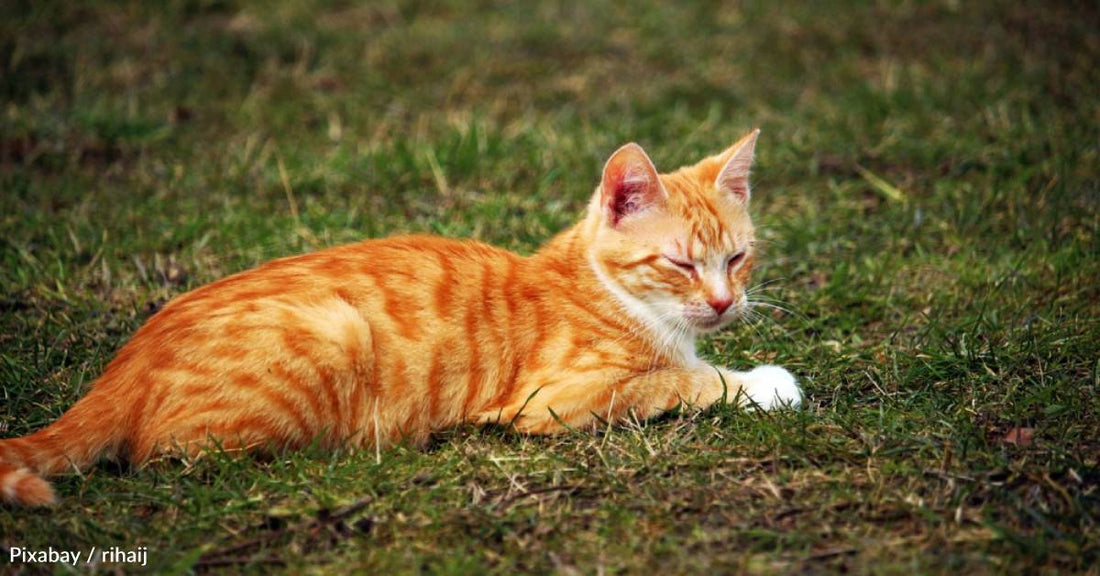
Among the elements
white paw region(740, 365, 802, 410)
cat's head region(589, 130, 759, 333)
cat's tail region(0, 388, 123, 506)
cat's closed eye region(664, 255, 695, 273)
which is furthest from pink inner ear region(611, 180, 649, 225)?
cat's tail region(0, 388, 123, 506)

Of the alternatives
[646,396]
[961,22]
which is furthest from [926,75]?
[646,396]

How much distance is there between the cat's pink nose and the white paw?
0.25 m

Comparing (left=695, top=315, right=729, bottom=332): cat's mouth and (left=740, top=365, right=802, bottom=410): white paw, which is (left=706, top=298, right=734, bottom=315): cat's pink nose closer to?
(left=695, top=315, right=729, bottom=332): cat's mouth

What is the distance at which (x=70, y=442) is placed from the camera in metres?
3.18

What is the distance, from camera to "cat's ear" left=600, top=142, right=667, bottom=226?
11.8ft

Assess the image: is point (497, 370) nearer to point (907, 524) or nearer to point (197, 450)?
point (197, 450)

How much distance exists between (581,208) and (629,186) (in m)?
1.78

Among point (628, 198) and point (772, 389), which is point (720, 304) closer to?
point (772, 389)

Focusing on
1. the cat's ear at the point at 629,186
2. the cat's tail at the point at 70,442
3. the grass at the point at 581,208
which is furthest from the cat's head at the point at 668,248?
the cat's tail at the point at 70,442

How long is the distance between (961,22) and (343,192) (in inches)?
194

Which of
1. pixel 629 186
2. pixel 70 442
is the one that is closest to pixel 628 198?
pixel 629 186

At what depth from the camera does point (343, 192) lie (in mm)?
5617

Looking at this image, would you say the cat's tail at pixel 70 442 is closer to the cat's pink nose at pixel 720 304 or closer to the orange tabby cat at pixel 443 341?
the orange tabby cat at pixel 443 341

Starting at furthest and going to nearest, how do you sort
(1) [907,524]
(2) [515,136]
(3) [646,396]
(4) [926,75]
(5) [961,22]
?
1. (5) [961,22]
2. (4) [926,75]
3. (2) [515,136]
4. (3) [646,396]
5. (1) [907,524]
